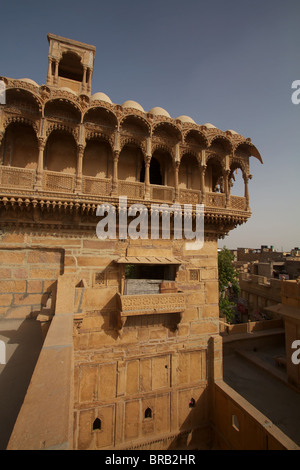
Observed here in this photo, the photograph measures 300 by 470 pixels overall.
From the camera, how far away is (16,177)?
583 centimetres

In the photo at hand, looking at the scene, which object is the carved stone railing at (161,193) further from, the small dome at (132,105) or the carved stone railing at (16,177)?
the carved stone railing at (16,177)

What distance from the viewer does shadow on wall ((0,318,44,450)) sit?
2275mm

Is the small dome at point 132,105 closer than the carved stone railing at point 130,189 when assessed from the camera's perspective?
No

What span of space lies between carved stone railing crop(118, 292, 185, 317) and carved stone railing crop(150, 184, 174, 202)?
120 inches

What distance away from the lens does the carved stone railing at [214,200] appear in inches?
297

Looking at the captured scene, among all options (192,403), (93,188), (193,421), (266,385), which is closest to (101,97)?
(93,188)

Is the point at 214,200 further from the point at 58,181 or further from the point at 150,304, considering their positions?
the point at 58,181

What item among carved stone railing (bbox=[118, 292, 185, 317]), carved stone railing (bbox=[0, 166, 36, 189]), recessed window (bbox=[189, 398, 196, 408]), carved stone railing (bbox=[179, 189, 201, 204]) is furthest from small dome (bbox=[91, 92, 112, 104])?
recessed window (bbox=[189, 398, 196, 408])

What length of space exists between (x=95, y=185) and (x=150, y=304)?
3.86m

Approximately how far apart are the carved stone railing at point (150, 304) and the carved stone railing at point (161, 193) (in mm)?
3059

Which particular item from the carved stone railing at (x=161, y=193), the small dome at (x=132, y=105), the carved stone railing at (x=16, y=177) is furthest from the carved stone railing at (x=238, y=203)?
the carved stone railing at (x=16, y=177)

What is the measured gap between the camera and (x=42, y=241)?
618 cm
